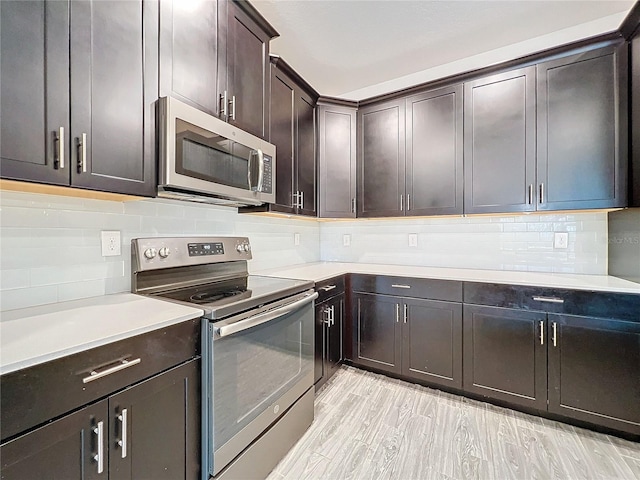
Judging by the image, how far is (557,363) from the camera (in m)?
1.78

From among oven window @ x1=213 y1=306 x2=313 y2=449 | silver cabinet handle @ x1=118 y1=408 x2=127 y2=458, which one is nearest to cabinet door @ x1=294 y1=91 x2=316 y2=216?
oven window @ x1=213 y1=306 x2=313 y2=449

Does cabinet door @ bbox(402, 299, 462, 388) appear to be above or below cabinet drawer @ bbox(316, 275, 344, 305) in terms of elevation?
below

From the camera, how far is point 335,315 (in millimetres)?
2299

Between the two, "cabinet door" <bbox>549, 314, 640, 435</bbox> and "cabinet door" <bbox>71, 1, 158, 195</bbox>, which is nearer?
"cabinet door" <bbox>71, 1, 158, 195</bbox>

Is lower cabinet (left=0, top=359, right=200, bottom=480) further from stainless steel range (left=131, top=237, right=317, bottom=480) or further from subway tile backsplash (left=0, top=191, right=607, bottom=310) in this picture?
subway tile backsplash (left=0, top=191, right=607, bottom=310)

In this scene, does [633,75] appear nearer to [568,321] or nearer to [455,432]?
[568,321]

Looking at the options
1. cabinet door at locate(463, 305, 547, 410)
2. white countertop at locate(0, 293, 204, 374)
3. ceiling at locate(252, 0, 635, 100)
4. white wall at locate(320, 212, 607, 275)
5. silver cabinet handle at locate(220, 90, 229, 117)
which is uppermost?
ceiling at locate(252, 0, 635, 100)

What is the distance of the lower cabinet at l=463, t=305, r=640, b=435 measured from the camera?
64.2 inches

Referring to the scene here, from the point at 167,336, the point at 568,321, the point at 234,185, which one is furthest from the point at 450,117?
the point at 167,336

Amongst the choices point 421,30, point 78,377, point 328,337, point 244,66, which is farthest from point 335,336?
point 421,30

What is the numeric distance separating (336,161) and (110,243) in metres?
1.89

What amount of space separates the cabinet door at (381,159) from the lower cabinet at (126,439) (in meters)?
2.00

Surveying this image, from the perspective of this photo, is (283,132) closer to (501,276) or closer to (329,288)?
(329,288)

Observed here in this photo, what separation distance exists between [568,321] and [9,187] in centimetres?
281
